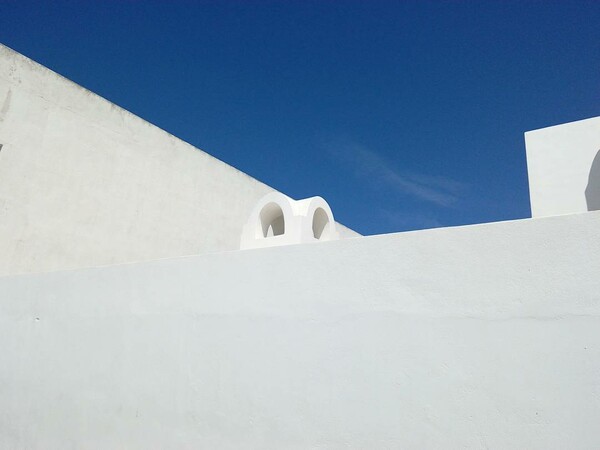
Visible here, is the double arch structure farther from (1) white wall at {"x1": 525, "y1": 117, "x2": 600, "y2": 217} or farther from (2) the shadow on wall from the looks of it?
(2) the shadow on wall

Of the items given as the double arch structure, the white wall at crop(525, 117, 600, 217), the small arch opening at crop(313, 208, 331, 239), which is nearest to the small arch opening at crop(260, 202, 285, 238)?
the double arch structure

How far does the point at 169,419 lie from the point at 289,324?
54.4 inches

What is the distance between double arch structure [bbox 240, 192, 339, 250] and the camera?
6.53 meters

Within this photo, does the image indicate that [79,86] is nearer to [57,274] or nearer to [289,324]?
[57,274]

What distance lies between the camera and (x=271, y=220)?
7387mm

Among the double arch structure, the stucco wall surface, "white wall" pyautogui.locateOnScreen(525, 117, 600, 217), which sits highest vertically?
"white wall" pyautogui.locateOnScreen(525, 117, 600, 217)

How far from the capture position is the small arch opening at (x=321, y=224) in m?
7.43

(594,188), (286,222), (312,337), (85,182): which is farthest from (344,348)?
(85,182)

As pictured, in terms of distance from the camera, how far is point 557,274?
239cm

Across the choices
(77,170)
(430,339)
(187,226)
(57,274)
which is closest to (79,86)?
(77,170)

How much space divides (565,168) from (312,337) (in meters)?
5.48

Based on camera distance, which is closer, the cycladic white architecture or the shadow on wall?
the cycladic white architecture

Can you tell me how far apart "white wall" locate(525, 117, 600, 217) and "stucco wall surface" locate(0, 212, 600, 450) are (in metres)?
4.69

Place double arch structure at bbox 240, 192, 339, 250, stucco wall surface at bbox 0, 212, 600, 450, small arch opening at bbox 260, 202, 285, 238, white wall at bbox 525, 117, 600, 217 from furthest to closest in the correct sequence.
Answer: small arch opening at bbox 260, 202, 285, 238 < double arch structure at bbox 240, 192, 339, 250 < white wall at bbox 525, 117, 600, 217 < stucco wall surface at bbox 0, 212, 600, 450
